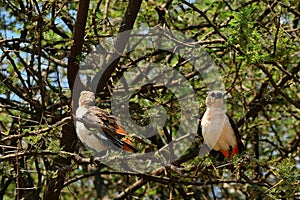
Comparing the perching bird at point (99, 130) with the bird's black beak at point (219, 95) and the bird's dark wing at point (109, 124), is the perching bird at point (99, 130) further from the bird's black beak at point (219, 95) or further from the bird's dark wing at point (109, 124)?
the bird's black beak at point (219, 95)

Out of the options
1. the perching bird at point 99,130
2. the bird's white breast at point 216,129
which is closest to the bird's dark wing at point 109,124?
the perching bird at point 99,130

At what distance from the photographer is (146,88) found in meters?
6.52

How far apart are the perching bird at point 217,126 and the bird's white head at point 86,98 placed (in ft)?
3.61

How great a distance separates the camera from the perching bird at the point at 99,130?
5520 millimetres

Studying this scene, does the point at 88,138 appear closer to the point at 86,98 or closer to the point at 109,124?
the point at 109,124

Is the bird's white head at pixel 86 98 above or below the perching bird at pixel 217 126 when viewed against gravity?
above

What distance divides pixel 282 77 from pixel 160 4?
1.66 meters

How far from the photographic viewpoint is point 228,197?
8336 millimetres

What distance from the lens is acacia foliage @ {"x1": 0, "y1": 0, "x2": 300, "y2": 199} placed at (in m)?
5.13

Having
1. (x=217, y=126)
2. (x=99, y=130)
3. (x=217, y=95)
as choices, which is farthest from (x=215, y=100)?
(x=99, y=130)

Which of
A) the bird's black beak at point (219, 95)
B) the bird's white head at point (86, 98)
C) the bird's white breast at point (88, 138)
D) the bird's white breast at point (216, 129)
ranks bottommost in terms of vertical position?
the bird's white breast at point (216, 129)

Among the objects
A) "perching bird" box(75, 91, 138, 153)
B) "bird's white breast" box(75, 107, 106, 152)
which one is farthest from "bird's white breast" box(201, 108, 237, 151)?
"bird's white breast" box(75, 107, 106, 152)

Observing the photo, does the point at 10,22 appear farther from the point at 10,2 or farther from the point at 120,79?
the point at 120,79

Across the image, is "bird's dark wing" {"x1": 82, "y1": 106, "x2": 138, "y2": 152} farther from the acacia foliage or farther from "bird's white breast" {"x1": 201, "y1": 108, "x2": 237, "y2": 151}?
"bird's white breast" {"x1": 201, "y1": 108, "x2": 237, "y2": 151}
